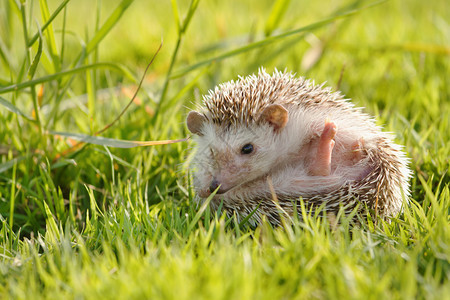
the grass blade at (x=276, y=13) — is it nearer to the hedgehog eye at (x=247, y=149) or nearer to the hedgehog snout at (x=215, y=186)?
the hedgehog eye at (x=247, y=149)

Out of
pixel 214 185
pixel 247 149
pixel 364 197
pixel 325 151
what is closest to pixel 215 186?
pixel 214 185

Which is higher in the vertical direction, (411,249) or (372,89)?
(372,89)

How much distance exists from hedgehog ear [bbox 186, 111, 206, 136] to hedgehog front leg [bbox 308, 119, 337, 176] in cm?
79

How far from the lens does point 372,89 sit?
14.9 feet

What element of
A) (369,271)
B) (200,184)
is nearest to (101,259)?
(200,184)

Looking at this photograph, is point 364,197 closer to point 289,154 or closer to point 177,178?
point 289,154

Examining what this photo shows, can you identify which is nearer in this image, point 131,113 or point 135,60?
point 131,113

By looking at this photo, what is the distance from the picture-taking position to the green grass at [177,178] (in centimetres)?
188

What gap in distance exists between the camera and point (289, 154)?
292cm

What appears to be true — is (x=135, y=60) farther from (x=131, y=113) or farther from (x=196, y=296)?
(x=196, y=296)

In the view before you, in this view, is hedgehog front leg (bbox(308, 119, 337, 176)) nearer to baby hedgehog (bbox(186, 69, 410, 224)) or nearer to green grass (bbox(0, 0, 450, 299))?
baby hedgehog (bbox(186, 69, 410, 224))

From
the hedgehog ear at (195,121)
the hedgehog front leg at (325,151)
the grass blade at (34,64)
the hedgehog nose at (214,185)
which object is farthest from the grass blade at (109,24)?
the hedgehog front leg at (325,151)

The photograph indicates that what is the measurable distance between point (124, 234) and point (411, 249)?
53.3 inches

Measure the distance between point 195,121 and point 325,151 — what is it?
0.88m
